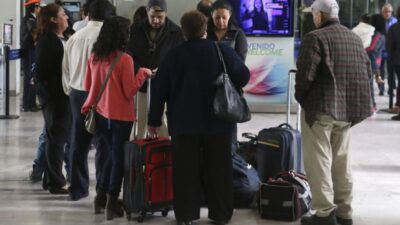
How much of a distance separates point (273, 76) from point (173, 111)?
6.69 metres

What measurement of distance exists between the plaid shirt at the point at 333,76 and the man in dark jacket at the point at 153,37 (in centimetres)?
Result: 153

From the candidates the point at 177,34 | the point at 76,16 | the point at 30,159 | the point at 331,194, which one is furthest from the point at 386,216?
the point at 76,16

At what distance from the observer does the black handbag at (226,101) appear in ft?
16.1

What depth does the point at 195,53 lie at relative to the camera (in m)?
4.99

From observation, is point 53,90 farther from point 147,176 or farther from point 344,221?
point 344,221

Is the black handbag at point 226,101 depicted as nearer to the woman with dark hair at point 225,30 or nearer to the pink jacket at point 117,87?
the pink jacket at point 117,87

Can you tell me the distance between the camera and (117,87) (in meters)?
5.25

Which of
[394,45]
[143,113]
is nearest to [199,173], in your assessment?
[143,113]

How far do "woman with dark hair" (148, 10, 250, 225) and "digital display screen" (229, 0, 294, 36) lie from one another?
6326 mm

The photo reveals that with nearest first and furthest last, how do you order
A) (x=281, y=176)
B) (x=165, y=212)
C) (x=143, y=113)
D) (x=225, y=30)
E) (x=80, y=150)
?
(x=165, y=212), (x=281, y=176), (x=80, y=150), (x=225, y=30), (x=143, y=113)

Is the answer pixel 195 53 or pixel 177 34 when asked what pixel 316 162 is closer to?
pixel 195 53

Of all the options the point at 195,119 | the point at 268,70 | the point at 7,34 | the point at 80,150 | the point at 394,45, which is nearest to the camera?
the point at 195,119

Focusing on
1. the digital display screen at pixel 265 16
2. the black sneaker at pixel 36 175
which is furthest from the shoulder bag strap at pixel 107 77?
the digital display screen at pixel 265 16

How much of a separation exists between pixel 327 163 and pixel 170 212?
1.34 meters
